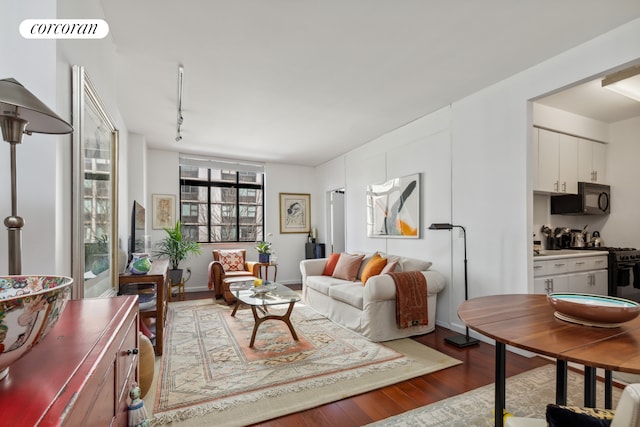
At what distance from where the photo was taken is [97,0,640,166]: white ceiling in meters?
2.03

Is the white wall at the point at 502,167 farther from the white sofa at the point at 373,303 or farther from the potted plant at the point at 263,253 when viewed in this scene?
the potted plant at the point at 263,253

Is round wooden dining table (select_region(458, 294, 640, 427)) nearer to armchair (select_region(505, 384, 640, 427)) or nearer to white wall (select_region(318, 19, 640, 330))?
armchair (select_region(505, 384, 640, 427))

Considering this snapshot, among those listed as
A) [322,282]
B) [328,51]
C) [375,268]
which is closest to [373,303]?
[375,268]

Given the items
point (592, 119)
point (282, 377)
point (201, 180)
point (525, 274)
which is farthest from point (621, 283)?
point (201, 180)

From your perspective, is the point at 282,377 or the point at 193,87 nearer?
the point at 282,377

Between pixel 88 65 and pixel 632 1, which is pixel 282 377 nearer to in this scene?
pixel 88 65

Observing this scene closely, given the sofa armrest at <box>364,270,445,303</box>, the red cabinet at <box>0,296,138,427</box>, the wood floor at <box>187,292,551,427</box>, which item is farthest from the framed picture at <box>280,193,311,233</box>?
the red cabinet at <box>0,296,138,427</box>

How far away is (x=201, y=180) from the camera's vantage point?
6105mm

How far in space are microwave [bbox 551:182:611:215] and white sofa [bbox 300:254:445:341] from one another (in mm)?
1955

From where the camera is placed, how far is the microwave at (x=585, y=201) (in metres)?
3.80

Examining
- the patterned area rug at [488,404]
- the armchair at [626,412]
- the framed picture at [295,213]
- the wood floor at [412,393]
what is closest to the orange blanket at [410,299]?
the wood floor at [412,393]

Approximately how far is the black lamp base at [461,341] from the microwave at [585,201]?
2.19m

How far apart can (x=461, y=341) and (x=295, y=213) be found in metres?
4.37

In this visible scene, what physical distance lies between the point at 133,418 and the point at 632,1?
348cm
